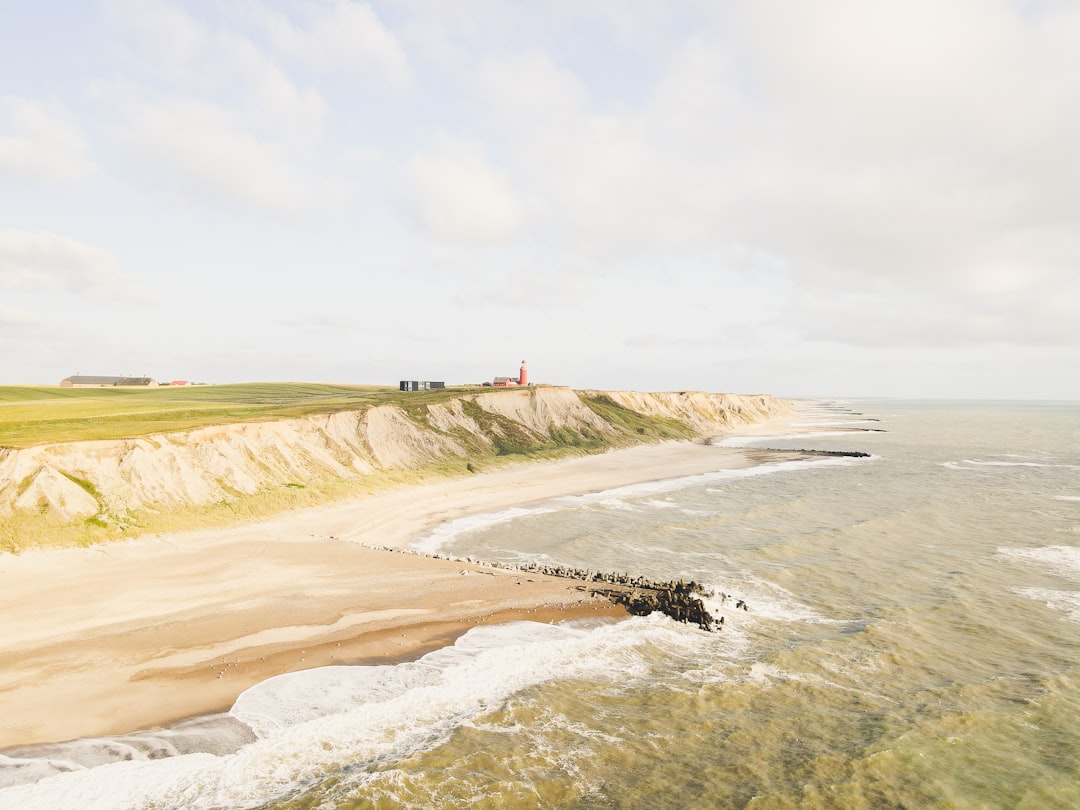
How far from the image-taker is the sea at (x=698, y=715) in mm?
11539

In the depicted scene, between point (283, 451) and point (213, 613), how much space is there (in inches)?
861

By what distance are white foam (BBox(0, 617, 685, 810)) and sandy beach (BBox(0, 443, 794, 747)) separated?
1.14 m

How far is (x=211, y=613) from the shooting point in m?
19.6

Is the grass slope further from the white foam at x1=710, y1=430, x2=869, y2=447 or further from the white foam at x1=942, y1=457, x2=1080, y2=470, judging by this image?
the white foam at x1=942, y1=457, x2=1080, y2=470

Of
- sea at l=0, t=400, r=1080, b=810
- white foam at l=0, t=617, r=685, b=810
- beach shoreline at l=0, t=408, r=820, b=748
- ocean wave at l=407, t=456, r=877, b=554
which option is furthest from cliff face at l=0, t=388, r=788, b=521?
white foam at l=0, t=617, r=685, b=810

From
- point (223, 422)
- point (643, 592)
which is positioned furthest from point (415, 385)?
point (643, 592)

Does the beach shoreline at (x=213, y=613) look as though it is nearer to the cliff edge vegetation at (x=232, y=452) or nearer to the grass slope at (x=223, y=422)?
the grass slope at (x=223, y=422)

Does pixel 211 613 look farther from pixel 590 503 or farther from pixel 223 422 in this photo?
pixel 590 503

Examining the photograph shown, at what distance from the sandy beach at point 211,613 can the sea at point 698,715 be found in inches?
46.0

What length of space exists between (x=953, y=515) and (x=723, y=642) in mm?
29400

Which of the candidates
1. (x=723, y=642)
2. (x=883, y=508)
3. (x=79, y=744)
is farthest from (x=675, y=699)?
(x=883, y=508)

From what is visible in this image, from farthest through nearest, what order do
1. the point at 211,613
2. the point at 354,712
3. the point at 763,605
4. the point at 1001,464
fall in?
the point at 1001,464, the point at 763,605, the point at 211,613, the point at 354,712

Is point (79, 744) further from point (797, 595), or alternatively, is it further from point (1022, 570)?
point (1022, 570)

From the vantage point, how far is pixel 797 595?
23.1 metres
